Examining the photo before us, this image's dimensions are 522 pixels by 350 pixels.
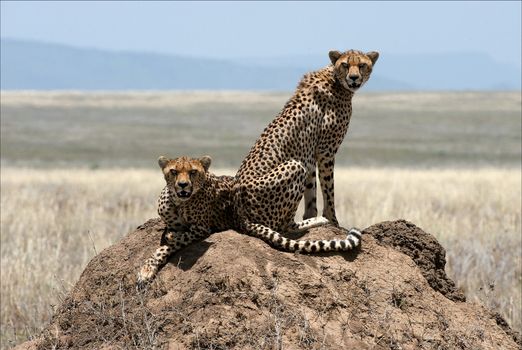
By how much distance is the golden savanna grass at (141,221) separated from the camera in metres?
9.14

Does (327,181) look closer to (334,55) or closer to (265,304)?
(334,55)

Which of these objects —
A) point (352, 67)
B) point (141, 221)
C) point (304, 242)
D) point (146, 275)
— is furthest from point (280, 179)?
point (141, 221)

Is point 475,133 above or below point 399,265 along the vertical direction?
below

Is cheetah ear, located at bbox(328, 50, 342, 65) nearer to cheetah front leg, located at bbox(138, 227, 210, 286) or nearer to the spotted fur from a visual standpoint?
the spotted fur

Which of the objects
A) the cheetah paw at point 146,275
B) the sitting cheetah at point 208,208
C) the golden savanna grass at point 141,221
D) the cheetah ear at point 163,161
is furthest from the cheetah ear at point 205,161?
the golden savanna grass at point 141,221

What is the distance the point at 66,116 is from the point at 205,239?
62.8 metres

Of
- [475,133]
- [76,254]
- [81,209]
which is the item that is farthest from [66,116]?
[76,254]

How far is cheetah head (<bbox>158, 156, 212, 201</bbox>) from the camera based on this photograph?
5.01m

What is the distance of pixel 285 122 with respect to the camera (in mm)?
5645

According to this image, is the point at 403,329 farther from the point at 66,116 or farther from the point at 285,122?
the point at 66,116

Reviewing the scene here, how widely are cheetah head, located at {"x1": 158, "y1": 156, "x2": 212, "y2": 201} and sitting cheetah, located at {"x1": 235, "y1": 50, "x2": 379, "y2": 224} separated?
0.42 m

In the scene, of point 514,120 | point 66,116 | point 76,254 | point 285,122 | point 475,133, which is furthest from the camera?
point 66,116

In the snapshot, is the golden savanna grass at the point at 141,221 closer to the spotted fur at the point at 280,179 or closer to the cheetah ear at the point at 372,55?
the spotted fur at the point at 280,179

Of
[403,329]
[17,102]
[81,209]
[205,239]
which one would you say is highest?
[205,239]
